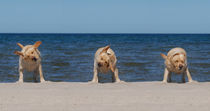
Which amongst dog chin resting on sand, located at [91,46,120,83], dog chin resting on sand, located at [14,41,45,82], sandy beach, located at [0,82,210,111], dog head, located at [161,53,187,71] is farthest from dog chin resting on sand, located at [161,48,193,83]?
dog chin resting on sand, located at [14,41,45,82]

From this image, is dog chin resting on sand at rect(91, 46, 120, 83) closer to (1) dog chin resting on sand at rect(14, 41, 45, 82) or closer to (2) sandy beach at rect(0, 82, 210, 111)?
(1) dog chin resting on sand at rect(14, 41, 45, 82)

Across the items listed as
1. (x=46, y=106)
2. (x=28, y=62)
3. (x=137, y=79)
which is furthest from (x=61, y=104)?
(x=137, y=79)

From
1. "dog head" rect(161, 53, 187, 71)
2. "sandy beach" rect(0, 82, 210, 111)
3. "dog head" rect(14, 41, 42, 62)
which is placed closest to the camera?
"sandy beach" rect(0, 82, 210, 111)

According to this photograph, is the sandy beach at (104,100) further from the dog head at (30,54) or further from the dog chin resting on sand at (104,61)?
the dog head at (30,54)

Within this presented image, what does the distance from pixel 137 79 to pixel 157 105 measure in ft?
18.0

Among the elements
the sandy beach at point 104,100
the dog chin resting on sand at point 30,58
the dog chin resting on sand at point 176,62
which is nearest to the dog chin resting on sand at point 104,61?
the dog chin resting on sand at point 176,62

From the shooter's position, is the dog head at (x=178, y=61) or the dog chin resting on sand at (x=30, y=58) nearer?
the dog head at (x=178, y=61)

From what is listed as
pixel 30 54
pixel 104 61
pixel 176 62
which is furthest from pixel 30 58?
pixel 176 62

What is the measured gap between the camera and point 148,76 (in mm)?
11578

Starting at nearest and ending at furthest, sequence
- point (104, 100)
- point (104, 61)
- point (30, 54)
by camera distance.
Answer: point (104, 100) < point (104, 61) < point (30, 54)

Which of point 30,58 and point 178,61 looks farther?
point 30,58

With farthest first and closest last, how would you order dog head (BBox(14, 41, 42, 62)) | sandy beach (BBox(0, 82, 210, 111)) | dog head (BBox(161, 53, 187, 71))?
dog head (BBox(14, 41, 42, 62)), dog head (BBox(161, 53, 187, 71)), sandy beach (BBox(0, 82, 210, 111))

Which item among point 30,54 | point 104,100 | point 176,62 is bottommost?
point 104,100

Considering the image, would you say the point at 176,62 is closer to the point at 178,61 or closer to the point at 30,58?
the point at 178,61
